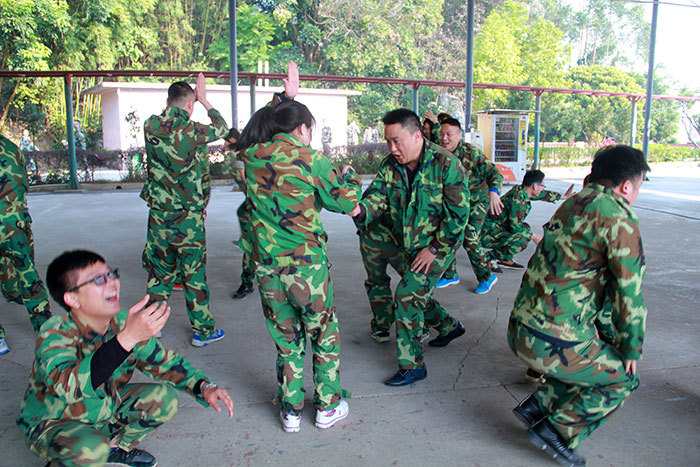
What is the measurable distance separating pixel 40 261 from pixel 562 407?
220 inches

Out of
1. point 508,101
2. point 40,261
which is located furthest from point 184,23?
point 40,261

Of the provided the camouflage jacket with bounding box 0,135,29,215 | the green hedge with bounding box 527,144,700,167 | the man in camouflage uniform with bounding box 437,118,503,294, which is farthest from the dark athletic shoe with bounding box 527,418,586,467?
the green hedge with bounding box 527,144,700,167

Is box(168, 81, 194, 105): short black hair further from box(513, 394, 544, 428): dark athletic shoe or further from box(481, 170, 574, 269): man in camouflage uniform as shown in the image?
box(481, 170, 574, 269): man in camouflage uniform

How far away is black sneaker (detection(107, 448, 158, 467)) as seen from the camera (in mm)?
2348

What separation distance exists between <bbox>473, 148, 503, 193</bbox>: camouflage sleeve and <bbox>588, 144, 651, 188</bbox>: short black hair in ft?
8.48

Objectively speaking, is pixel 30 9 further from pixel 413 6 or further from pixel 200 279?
pixel 200 279

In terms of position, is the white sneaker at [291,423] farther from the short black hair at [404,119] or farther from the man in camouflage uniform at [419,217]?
the short black hair at [404,119]

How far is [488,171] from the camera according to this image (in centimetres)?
502

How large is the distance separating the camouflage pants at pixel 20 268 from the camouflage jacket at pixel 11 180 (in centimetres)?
6

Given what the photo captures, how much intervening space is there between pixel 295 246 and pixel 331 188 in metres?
0.31

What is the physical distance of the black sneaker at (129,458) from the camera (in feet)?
7.70

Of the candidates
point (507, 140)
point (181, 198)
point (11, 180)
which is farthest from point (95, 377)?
point (507, 140)

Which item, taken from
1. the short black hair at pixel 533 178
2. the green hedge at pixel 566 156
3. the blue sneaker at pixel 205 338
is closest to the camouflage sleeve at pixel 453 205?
the blue sneaker at pixel 205 338

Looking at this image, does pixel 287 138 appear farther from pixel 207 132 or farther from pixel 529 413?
pixel 529 413
